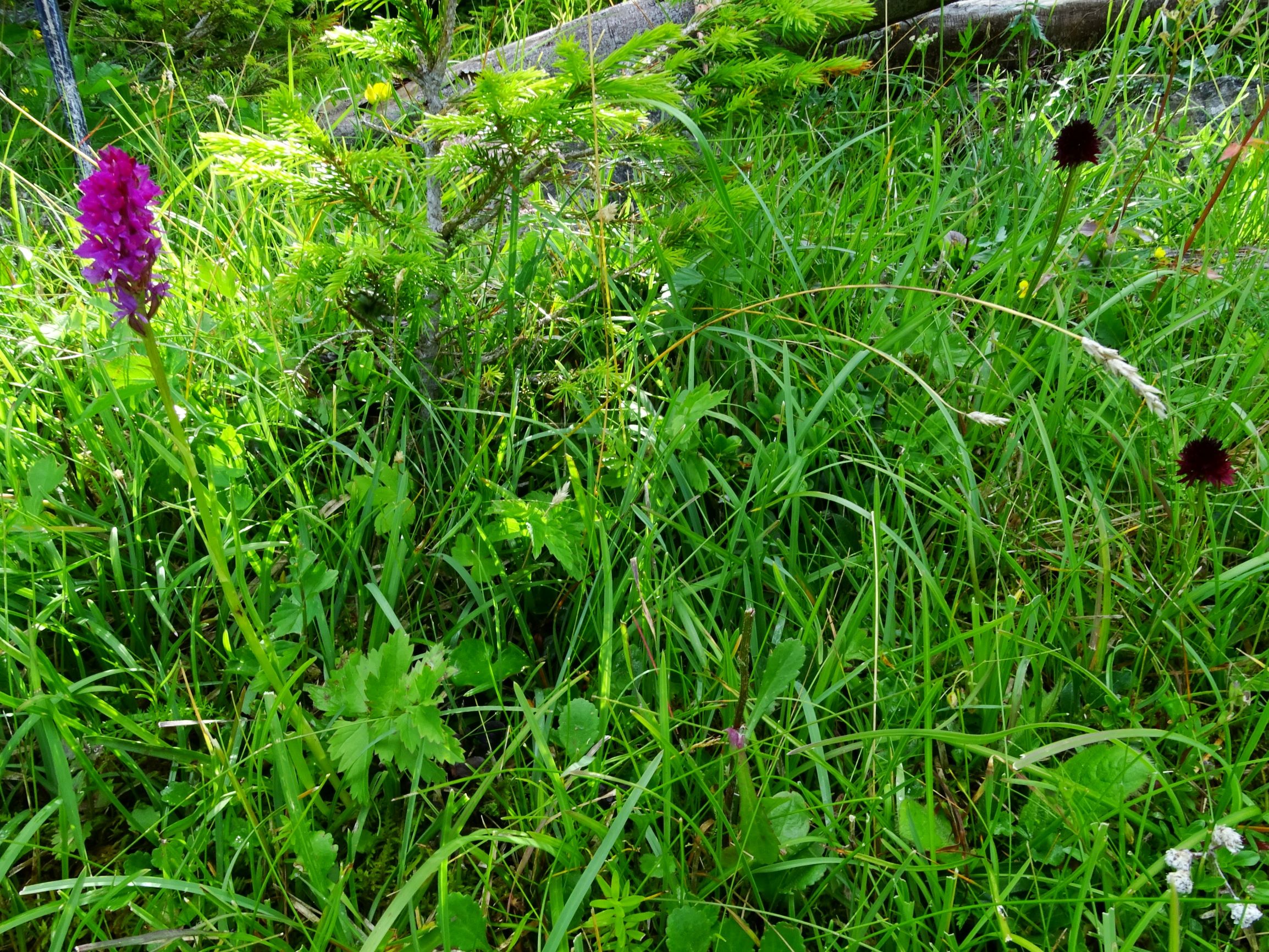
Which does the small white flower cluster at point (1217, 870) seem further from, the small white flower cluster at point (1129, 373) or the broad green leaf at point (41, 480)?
the broad green leaf at point (41, 480)

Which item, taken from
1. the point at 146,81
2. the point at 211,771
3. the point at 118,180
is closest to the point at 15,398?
the point at 211,771

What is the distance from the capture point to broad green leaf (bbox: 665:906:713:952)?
3.38 ft

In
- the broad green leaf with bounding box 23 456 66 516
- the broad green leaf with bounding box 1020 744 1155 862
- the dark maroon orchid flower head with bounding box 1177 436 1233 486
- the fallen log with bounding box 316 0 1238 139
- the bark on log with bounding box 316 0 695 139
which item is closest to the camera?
the broad green leaf with bounding box 1020 744 1155 862

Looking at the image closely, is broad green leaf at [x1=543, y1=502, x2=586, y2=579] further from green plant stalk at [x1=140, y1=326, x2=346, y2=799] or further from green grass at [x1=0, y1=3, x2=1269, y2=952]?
green plant stalk at [x1=140, y1=326, x2=346, y2=799]

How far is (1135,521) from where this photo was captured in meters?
1.63

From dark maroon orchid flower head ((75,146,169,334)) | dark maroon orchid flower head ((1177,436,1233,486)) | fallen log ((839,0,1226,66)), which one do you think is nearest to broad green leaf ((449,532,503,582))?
dark maroon orchid flower head ((75,146,169,334))

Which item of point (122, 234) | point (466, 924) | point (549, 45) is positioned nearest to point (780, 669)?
point (466, 924)

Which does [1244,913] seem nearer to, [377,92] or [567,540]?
[567,540]

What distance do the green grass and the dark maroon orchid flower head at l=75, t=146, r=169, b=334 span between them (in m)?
0.46

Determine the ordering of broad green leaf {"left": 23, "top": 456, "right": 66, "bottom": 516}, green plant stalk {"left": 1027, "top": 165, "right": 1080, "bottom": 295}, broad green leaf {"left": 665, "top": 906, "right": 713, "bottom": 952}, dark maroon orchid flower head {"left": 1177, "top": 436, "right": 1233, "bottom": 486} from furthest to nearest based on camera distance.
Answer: green plant stalk {"left": 1027, "top": 165, "right": 1080, "bottom": 295}, broad green leaf {"left": 23, "top": 456, "right": 66, "bottom": 516}, dark maroon orchid flower head {"left": 1177, "top": 436, "right": 1233, "bottom": 486}, broad green leaf {"left": 665, "top": 906, "right": 713, "bottom": 952}

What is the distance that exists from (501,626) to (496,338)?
0.77 metres

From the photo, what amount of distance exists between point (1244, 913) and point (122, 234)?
4.94 ft

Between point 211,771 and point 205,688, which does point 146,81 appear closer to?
point 205,688

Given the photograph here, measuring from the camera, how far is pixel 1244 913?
960 millimetres
